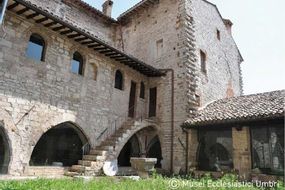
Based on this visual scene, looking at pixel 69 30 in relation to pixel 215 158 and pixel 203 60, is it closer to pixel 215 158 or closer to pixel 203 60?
pixel 203 60

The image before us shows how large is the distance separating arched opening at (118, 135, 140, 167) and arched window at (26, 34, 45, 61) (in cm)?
616

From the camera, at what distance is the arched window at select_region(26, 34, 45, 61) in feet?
29.7

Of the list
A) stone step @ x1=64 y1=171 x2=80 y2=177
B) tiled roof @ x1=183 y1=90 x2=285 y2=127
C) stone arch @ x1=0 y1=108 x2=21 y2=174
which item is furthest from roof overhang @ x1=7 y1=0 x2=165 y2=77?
stone step @ x1=64 y1=171 x2=80 y2=177

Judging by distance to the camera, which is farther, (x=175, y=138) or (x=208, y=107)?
(x=208, y=107)

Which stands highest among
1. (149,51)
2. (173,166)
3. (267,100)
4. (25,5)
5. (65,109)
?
(149,51)

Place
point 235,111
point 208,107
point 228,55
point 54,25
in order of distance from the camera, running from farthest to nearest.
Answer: point 228,55, point 208,107, point 235,111, point 54,25

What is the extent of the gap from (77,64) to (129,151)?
5.52 m

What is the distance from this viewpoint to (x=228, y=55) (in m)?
17.6

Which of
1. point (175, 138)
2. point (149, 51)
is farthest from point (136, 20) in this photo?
point (175, 138)

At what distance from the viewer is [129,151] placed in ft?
44.4

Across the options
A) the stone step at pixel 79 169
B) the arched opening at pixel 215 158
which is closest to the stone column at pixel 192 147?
the arched opening at pixel 215 158

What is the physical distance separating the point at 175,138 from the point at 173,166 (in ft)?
4.26

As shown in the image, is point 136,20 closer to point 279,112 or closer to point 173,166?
point 173,166

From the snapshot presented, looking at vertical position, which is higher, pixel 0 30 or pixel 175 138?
pixel 0 30
